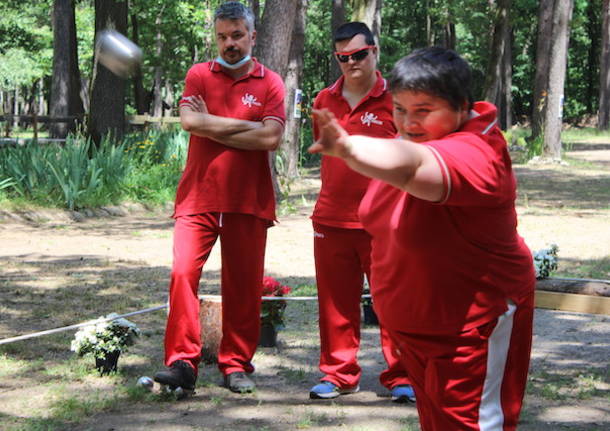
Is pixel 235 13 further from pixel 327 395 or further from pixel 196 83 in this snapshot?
pixel 327 395

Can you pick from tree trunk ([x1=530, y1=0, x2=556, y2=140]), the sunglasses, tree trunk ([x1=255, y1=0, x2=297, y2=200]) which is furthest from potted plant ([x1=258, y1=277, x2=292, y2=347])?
tree trunk ([x1=530, y1=0, x2=556, y2=140])

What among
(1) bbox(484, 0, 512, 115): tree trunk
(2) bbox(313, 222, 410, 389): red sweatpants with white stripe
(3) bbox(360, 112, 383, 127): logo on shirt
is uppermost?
(1) bbox(484, 0, 512, 115): tree trunk

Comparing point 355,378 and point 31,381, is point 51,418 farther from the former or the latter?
point 355,378

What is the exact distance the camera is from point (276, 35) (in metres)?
13.6

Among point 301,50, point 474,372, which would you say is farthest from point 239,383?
point 301,50

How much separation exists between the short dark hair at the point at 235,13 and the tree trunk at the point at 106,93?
38.9 ft

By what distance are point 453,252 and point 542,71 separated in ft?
87.1

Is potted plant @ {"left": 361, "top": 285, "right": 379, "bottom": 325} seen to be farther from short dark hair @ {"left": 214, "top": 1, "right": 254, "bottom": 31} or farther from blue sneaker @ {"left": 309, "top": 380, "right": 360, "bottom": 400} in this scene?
short dark hair @ {"left": 214, "top": 1, "right": 254, "bottom": 31}

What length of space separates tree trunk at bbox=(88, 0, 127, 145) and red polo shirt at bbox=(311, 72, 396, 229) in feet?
39.9

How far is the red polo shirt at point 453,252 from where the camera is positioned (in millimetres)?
2416

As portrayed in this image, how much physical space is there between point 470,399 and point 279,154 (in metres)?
13.5

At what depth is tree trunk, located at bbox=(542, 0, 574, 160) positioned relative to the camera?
22938 mm

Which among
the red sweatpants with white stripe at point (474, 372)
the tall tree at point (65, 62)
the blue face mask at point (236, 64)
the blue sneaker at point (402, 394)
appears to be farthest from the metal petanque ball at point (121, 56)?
the tall tree at point (65, 62)

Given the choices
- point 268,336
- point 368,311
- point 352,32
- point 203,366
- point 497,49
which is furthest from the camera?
point 497,49
